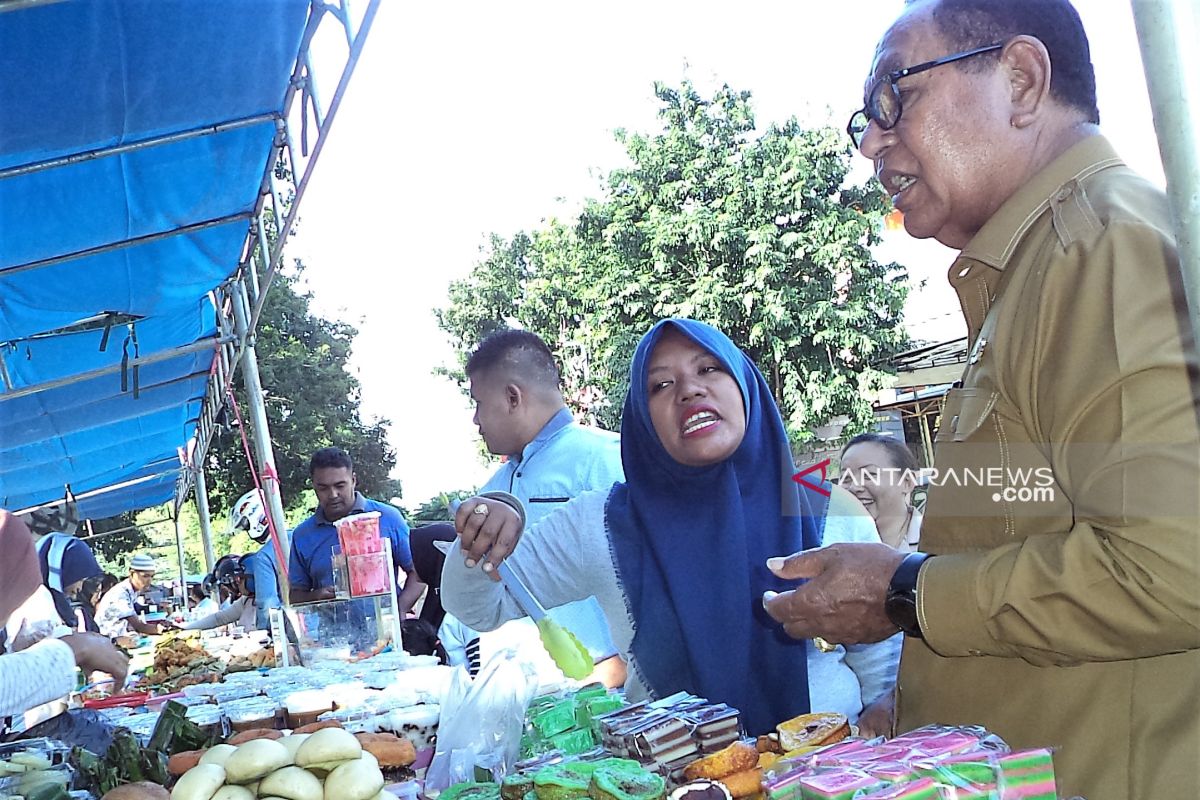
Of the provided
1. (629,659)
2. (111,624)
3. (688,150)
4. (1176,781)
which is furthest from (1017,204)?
(688,150)

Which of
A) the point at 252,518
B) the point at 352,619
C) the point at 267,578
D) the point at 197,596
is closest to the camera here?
the point at 352,619

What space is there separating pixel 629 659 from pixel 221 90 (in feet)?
10.9

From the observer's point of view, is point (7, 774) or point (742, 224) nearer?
point (7, 774)

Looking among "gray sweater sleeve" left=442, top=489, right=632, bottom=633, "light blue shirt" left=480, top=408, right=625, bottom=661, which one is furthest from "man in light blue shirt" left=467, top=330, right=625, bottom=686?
"gray sweater sleeve" left=442, top=489, right=632, bottom=633

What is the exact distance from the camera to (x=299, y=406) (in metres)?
23.9

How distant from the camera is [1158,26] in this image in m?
0.90

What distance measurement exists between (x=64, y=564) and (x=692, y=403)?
5602 mm

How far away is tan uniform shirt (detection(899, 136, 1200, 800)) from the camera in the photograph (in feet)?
3.34

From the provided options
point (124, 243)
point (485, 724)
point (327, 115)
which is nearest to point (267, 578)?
point (124, 243)

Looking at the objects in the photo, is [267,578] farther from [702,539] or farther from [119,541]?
[119,541]

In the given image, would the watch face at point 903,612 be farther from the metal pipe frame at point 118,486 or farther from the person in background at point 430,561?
the metal pipe frame at point 118,486

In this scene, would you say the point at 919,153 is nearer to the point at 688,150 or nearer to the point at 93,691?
the point at 93,691

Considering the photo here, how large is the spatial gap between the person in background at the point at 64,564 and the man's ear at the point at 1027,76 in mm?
5970

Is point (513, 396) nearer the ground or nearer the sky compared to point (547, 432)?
nearer the sky
